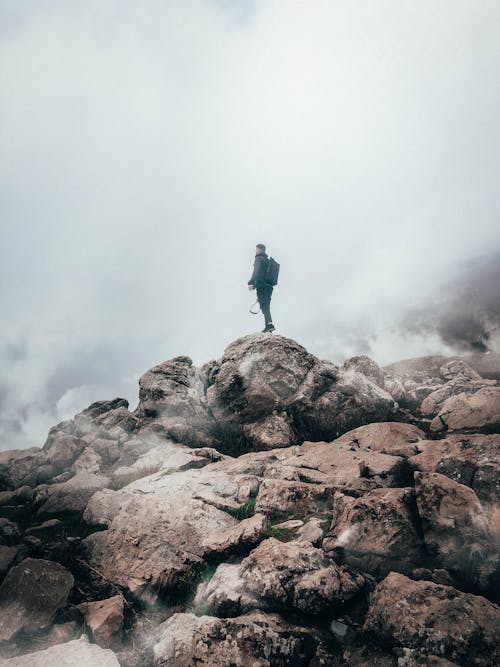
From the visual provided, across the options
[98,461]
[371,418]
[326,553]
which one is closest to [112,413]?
[98,461]

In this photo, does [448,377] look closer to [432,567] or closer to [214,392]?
[214,392]

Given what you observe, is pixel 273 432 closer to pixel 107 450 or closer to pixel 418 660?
pixel 107 450

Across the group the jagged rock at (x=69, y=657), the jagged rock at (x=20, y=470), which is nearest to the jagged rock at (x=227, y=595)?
the jagged rock at (x=69, y=657)

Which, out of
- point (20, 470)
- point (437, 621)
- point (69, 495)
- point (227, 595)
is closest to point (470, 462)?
point (437, 621)

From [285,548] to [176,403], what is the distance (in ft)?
38.4

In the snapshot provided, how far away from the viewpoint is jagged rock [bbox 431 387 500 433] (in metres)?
11.5

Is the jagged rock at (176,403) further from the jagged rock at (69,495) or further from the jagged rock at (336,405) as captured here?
the jagged rock at (336,405)

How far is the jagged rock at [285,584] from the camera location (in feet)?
24.1

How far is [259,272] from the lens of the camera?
22484 millimetres

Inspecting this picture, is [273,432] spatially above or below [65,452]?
below

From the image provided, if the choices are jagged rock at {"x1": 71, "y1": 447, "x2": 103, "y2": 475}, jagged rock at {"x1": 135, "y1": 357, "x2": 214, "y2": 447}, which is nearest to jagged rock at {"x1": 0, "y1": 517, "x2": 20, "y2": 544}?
jagged rock at {"x1": 71, "y1": 447, "x2": 103, "y2": 475}

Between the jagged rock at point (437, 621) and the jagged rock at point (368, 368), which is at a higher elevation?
the jagged rock at point (368, 368)

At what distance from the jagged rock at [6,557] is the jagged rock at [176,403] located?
329 inches

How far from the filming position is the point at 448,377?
21438 millimetres
